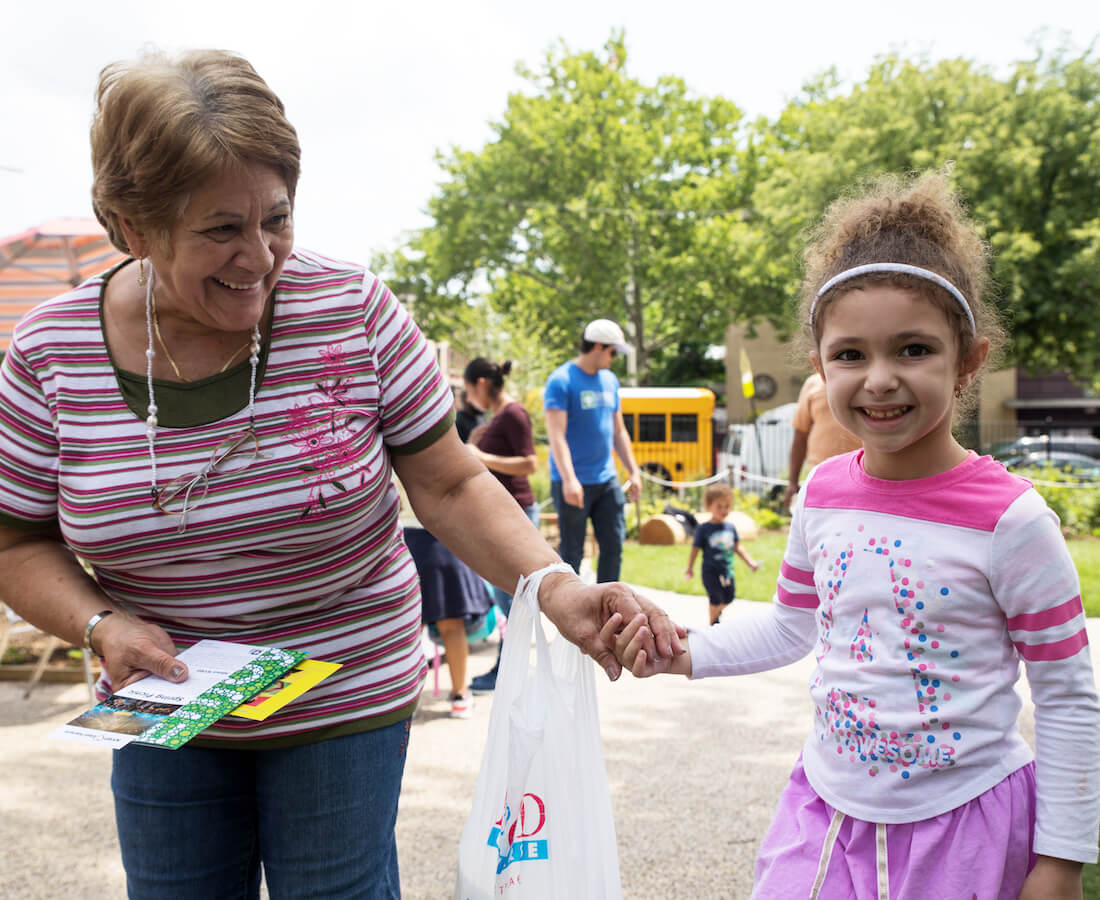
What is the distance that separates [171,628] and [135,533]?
20 centimetres

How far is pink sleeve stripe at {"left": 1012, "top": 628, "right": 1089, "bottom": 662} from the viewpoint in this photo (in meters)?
1.45

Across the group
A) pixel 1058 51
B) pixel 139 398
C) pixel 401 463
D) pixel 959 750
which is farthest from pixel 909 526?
pixel 1058 51

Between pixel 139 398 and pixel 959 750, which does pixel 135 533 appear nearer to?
pixel 139 398

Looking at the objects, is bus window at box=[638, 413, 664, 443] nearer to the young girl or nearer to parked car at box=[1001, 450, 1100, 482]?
parked car at box=[1001, 450, 1100, 482]

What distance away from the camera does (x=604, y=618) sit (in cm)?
174

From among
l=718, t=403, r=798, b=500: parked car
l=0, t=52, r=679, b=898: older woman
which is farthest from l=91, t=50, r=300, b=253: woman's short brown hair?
l=718, t=403, r=798, b=500: parked car

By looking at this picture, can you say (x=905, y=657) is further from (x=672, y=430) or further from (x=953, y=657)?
(x=672, y=430)

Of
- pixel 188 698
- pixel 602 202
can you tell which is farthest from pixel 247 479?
pixel 602 202

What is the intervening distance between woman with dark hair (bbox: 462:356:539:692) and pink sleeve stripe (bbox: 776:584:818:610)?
386 cm

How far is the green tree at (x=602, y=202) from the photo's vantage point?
28.2 meters

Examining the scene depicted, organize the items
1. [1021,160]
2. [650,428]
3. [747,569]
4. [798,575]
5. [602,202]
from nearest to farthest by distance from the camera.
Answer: [798,575], [747,569], [1021,160], [650,428], [602,202]

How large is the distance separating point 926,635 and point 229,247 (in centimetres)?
127

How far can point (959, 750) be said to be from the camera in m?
1.50

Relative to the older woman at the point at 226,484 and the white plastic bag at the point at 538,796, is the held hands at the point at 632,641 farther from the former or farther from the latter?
the white plastic bag at the point at 538,796
